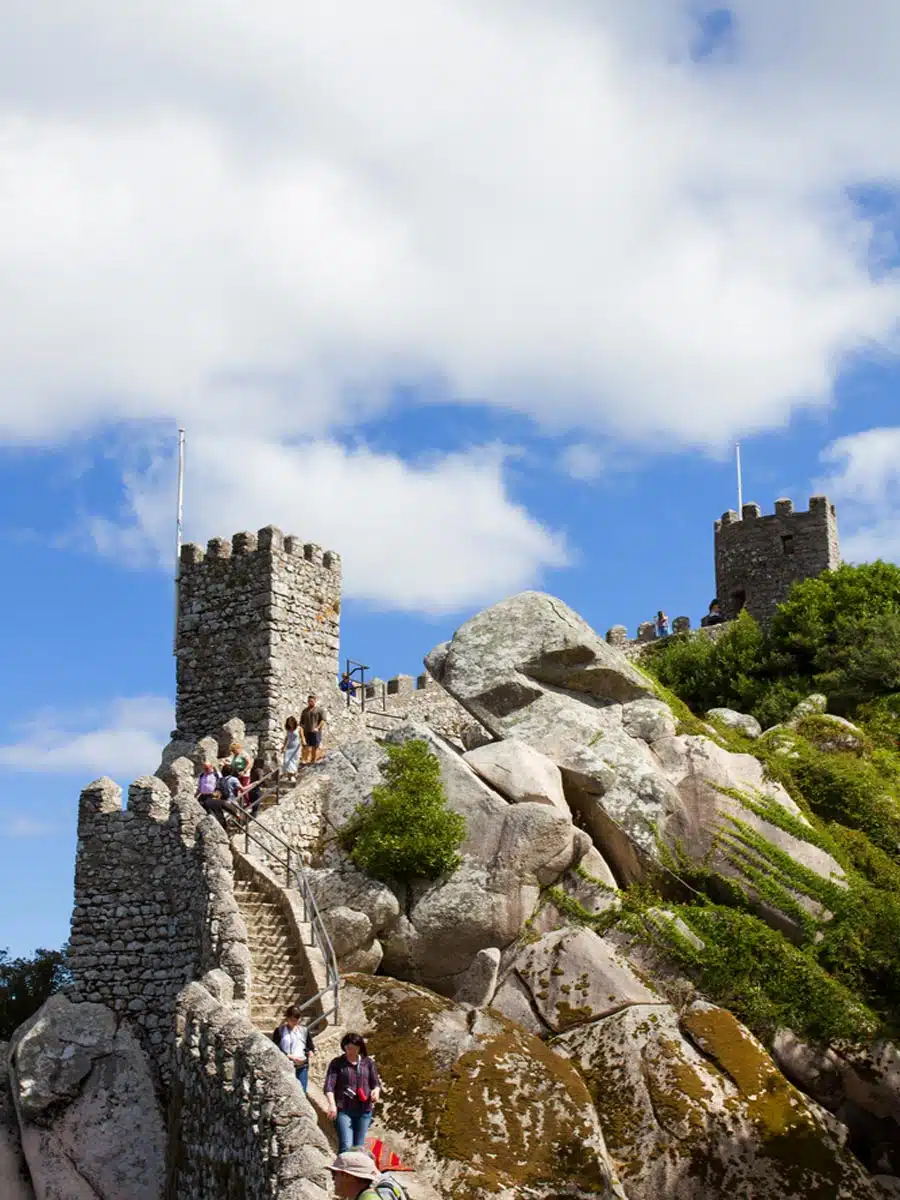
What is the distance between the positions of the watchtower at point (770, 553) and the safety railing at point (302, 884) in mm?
22486

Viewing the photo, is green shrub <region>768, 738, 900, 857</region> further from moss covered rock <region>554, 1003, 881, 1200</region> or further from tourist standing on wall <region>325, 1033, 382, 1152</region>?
tourist standing on wall <region>325, 1033, 382, 1152</region>

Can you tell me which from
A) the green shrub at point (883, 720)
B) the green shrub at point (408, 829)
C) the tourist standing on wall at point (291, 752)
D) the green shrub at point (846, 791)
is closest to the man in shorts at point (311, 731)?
the tourist standing on wall at point (291, 752)

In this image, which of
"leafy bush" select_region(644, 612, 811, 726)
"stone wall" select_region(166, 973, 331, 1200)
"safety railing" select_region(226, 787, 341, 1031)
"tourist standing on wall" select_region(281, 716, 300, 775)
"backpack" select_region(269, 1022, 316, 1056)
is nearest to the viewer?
"stone wall" select_region(166, 973, 331, 1200)

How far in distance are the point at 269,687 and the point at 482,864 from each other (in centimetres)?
763

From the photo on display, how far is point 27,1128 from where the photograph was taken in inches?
851

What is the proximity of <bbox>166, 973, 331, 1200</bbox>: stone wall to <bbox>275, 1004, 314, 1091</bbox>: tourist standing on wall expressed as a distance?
0.49 meters

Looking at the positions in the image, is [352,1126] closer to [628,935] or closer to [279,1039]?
[279,1039]

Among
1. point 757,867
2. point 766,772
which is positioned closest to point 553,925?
point 757,867

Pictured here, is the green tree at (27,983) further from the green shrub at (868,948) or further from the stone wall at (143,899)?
the green shrub at (868,948)

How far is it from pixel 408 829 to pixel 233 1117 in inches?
272

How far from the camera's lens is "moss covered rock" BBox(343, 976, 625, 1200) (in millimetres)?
16422

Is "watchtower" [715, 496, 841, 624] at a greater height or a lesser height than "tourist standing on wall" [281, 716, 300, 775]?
greater

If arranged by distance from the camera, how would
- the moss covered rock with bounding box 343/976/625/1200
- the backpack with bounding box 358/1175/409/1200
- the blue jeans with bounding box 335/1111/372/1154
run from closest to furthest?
the backpack with bounding box 358/1175/409/1200, the blue jeans with bounding box 335/1111/372/1154, the moss covered rock with bounding box 343/976/625/1200

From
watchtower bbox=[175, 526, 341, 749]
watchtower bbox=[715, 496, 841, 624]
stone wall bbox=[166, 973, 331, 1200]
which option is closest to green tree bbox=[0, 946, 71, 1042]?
watchtower bbox=[175, 526, 341, 749]
